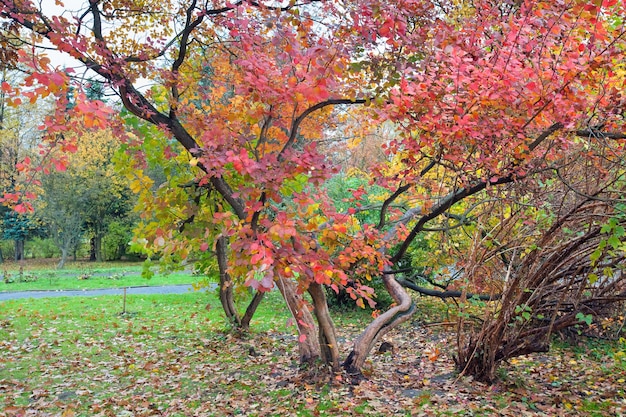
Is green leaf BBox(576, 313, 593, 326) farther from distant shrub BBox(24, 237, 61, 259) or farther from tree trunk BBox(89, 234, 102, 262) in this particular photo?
distant shrub BBox(24, 237, 61, 259)

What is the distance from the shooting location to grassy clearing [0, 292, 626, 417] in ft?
14.2

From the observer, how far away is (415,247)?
9.55 metres

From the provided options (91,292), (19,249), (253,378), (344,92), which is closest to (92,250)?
(19,249)

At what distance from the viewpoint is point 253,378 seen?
538 centimetres

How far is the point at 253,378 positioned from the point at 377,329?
1470 millimetres

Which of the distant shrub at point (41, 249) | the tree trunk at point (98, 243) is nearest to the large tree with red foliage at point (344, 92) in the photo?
the tree trunk at point (98, 243)

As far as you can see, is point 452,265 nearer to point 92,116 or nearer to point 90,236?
point 92,116

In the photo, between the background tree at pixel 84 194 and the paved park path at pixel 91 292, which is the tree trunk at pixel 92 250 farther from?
the paved park path at pixel 91 292

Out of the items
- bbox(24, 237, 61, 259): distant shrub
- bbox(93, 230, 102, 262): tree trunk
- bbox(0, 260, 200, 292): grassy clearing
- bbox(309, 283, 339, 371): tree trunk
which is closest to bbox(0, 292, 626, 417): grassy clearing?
bbox(309, 283, 339, 371): tree trunk

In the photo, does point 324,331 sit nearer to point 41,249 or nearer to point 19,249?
point 19,249

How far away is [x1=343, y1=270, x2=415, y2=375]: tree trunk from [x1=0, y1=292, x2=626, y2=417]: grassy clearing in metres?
0.25

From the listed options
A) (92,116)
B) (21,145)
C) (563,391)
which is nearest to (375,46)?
(92,116)

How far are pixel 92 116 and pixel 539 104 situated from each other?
3174mm

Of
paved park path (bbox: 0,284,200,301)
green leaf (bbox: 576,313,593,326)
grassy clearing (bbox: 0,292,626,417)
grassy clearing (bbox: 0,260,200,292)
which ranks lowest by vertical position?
grassy clearing (bbox: 0,292,626,417)
